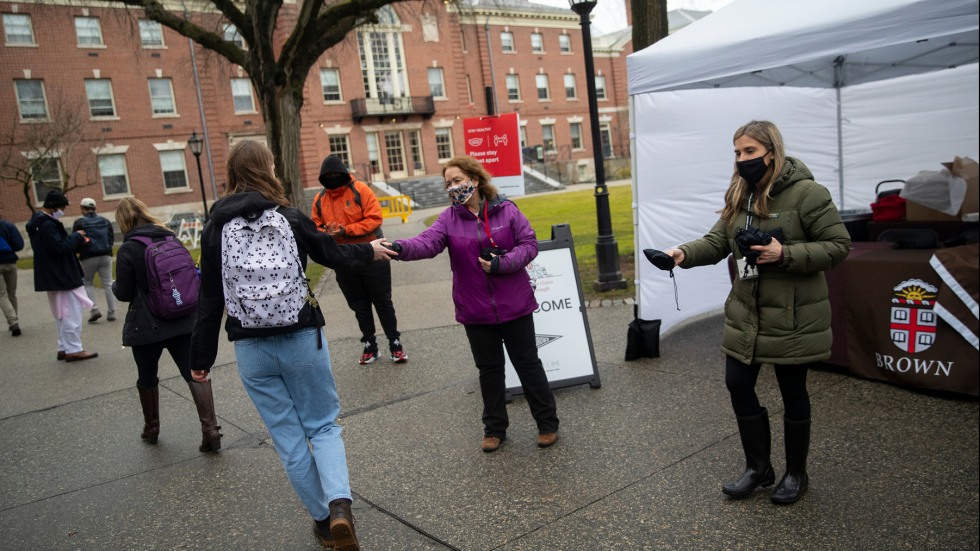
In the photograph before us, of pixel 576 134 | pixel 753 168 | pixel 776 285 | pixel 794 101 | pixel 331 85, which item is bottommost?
pixel 776 285

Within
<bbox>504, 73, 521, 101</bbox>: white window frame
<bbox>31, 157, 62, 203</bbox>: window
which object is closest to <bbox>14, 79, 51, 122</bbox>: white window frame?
<bbox>31, 157, 62, 203</bbox>: window

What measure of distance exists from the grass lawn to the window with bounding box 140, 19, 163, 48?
812 inches

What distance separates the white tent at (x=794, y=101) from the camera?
14.5 feet

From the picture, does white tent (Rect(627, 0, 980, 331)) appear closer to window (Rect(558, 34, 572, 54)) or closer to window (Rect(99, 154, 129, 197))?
window (Rect(99, 154, 129, 197))

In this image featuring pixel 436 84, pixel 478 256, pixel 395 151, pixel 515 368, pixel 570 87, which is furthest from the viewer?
pixel 570 87

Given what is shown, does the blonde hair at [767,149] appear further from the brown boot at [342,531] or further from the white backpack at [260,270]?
the brown boot at [342,531]

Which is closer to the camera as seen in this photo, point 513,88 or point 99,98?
point 99,98

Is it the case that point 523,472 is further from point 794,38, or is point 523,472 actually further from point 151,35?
point 151,35


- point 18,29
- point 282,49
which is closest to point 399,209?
point 282,49

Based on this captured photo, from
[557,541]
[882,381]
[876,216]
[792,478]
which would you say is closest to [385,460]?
[557,541]

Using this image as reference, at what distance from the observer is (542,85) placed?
49.7 metres

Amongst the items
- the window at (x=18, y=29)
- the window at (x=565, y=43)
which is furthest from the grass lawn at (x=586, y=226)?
the window at (x=565, y=43)

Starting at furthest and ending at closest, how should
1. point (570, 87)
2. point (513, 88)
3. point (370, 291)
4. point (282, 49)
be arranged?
1. point (570, 87)
2. point (513, 88)
3. point (282, 49)
4. point (370, 291)

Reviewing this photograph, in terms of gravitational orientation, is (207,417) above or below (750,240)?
below
